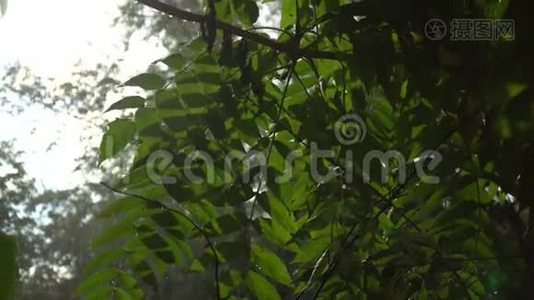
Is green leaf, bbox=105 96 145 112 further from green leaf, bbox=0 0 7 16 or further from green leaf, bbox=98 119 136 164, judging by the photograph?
green leaf, bbox=0 0 7 16

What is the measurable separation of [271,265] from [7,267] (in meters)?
0.43

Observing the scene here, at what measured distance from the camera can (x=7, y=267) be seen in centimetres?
29

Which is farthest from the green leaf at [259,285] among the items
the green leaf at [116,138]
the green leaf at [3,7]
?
the green leaf at [3,7]

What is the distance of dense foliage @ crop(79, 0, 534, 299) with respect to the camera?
608 mm

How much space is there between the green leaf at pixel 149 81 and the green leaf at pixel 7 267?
0.40m

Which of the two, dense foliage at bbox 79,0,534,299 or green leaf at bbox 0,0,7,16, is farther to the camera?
dense foliage at bbox 79,0,534,299

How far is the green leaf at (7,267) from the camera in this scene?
0.95 ft

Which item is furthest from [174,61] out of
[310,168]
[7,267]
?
[7,267]

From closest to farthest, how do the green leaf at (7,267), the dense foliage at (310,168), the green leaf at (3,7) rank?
1. the green leaf at (7,267)
2. the green leaf at (3,7)
3. the dense foliage at (310,168)

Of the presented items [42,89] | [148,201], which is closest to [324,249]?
[148,201]

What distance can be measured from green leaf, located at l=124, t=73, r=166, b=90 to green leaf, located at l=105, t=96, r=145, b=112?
1 centimetres

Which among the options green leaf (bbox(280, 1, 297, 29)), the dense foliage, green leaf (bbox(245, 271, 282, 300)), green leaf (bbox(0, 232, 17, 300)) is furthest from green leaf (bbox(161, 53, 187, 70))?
green leaf (bbox(0, 232, 17, 300))

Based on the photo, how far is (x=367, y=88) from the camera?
0.61 meters

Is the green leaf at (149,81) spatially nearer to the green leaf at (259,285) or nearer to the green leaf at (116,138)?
the green leaf at (116,138)
